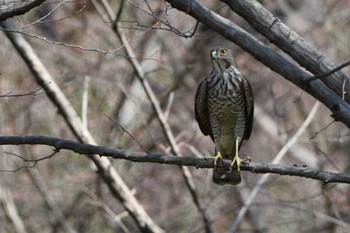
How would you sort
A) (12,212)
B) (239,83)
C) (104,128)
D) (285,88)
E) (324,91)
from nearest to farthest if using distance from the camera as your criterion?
(324,91) < (239,83) < (12,212) < (104,128) < (285,88)

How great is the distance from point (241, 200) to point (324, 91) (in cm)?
514

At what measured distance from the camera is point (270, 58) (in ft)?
19.0

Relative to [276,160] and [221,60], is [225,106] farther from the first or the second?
[276,160]

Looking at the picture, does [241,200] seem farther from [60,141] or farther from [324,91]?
[60,141]

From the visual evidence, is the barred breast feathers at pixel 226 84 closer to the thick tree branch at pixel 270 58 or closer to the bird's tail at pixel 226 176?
the bird's tail at pixel 226 176

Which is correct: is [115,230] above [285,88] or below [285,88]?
below

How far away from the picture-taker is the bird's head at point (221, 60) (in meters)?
6.70

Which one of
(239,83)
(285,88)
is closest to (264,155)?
(285,88)

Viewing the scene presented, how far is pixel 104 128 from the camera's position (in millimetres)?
10250

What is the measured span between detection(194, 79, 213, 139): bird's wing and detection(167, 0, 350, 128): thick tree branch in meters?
1.07

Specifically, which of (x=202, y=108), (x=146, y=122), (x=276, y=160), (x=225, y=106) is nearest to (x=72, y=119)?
(x=202, y=108)

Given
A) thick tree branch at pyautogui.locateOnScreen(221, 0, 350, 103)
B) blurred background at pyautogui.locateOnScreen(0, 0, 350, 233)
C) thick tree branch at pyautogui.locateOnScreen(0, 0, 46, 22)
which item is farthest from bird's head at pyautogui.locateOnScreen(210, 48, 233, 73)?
blurred background at pyautogui.locateOnScreen(0, 0, 350, 233)

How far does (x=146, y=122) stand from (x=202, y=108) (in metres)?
2.64

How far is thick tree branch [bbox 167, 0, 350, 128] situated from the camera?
5.66 meters
